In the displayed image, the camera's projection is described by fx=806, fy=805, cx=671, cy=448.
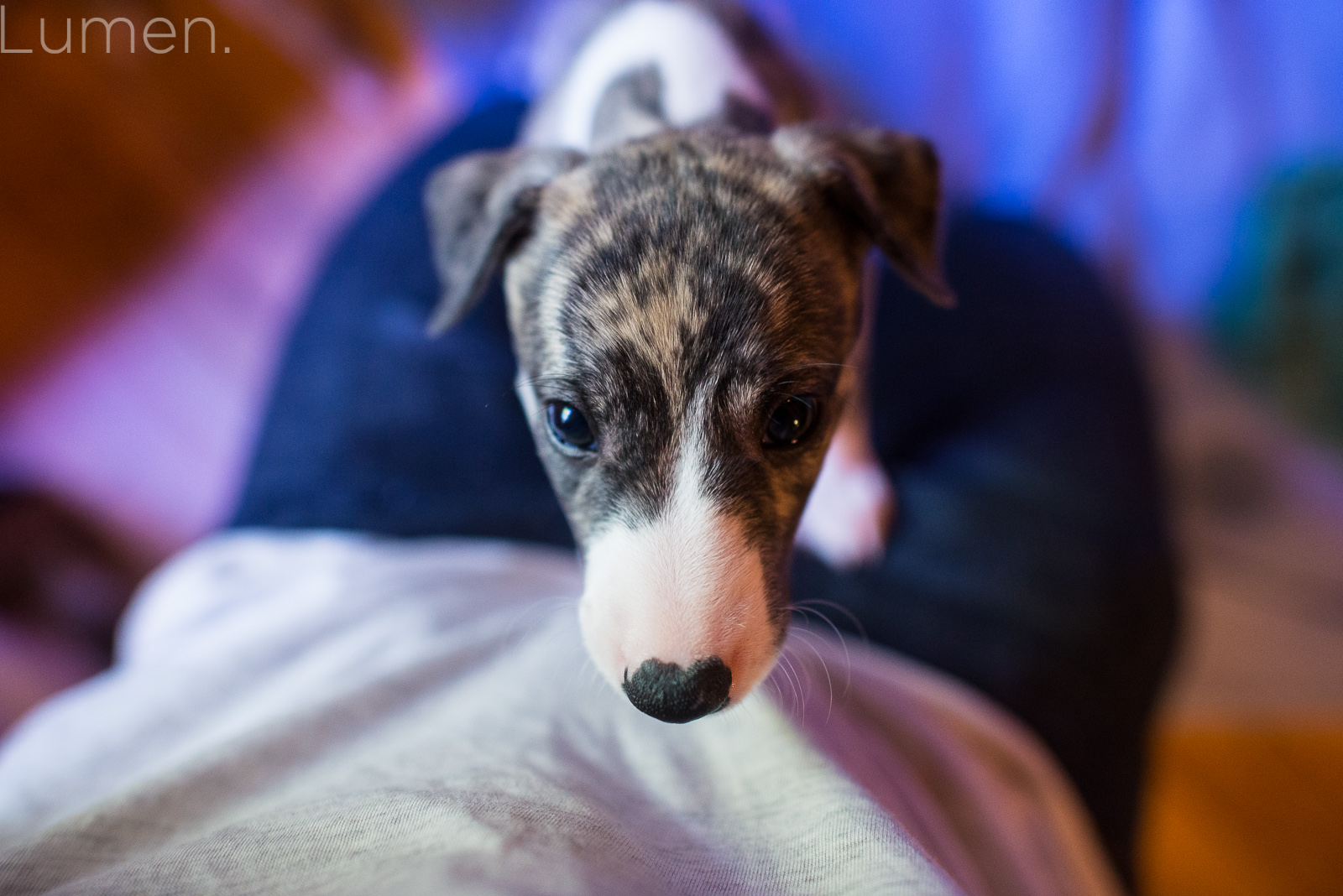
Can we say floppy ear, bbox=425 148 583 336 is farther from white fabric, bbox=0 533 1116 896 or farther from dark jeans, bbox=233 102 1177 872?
white fabric, bbox=0 533 1116 896

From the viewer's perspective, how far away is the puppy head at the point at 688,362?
1.05 metres

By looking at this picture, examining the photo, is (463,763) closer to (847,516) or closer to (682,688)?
(682,688)

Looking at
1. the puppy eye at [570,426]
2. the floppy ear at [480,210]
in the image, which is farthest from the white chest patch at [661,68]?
the puppy eye at [570,426]

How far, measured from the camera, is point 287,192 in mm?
3242

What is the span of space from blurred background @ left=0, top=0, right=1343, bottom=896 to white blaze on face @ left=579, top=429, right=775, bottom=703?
5.69ft

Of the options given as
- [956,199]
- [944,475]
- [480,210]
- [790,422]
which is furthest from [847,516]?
[956,199]

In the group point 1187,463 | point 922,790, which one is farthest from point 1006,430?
point 1187,463

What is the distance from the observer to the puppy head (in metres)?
1.05

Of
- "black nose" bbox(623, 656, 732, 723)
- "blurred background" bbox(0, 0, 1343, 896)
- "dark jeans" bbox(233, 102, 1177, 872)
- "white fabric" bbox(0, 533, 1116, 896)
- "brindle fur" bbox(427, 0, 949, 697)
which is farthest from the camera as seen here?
"blurred background" bbox(0, 0, 1343, 896)

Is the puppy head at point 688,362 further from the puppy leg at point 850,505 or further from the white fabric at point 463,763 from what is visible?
the puppy leg at point 850,505

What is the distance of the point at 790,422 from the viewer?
47.0 inches

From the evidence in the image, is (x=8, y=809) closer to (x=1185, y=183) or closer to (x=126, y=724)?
(x=126, y=724)

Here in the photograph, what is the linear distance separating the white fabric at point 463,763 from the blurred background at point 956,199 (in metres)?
1.12

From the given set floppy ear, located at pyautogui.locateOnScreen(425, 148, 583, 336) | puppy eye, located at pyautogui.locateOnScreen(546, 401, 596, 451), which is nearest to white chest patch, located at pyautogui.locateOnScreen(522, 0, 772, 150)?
floppy ear, located at pyautogui.locateOnScreen(425, 148, 583, 336)
